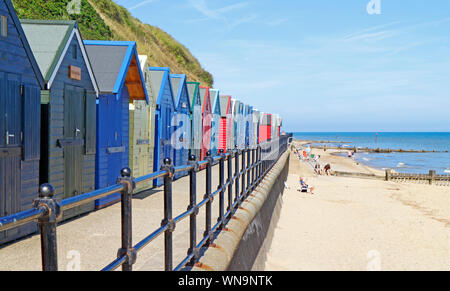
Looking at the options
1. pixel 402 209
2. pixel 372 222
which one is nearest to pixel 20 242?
pixel 372 222

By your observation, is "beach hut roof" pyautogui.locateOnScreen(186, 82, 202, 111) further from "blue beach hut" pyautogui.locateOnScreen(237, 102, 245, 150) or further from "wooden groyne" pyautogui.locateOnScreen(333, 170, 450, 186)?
"wooden groyne" pyautogui.locateOnScreen(333, 170, 450, 186)

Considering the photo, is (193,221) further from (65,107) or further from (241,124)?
(241,124)

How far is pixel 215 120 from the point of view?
781 inches

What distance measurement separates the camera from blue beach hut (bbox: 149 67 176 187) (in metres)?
12.1

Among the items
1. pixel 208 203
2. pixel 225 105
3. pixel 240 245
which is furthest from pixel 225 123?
pixel 208 203

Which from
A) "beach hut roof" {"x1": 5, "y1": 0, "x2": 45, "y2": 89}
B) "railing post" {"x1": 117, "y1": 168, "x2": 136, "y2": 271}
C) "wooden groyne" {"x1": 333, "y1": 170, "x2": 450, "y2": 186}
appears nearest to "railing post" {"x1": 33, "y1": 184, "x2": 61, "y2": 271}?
"railing post" {"x1": 117, "y1": 168, "x2": 136, "y2": 271}

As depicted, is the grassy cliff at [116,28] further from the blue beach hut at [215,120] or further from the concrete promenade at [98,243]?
the concrete promenade at [98,243]

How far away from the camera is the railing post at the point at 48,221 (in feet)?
5.41

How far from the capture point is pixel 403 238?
46.9 feet

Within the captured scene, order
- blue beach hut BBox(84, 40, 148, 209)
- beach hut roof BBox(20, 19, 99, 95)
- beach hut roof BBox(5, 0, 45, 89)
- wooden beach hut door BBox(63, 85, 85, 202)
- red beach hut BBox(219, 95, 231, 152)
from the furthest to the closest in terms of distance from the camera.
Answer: red beach hut BBox(219, 95, 231, 152) → blue beach hut BBox(84, 40, 148, 209) → wooden beach hut door BBox(63, 85, 85, 202) → beach hut roof BBox(20, 19, 99, 95) → beach hut roof BBox(5, 0, 45, 89)

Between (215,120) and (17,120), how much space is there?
46.9 ft

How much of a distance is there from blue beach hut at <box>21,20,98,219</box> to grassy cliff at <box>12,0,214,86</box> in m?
17.3
